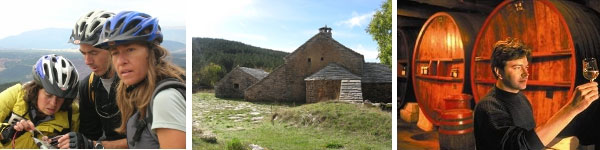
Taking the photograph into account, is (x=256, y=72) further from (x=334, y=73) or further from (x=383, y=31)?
(x=383, y=31)

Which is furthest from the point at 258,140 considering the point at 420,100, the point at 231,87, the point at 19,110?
the point at 19,110

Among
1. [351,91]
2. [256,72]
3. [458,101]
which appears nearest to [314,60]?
[351,91]

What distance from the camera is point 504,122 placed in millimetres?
4141

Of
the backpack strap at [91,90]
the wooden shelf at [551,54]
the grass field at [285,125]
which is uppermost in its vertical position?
the wooden shelf at [551,54]

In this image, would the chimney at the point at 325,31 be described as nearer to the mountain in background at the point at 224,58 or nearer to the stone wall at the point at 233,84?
the mountain in background at the point at 224,58

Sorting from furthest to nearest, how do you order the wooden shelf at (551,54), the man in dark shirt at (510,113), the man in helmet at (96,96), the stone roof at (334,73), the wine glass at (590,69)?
1. the stone roof at (334,73)
2. the man in helmet at (96,96)
3. the man in dark shirt at (510,113)
4. the wooden shelf at (551,54)
5. the wine glass at (590,69)

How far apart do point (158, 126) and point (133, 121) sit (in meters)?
0.26

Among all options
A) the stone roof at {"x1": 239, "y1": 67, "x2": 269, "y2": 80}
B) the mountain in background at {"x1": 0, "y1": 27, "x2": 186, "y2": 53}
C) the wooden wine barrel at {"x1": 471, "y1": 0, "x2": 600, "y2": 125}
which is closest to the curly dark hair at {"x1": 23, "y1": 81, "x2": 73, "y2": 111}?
the mountain in background at {"x1": 0, "y1": 27, "x2": 186, "y2": 53}

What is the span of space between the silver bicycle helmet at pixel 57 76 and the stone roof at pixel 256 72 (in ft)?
5.53

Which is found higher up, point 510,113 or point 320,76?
point 320,76

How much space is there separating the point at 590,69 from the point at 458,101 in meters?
1.07

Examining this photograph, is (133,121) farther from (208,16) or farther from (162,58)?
(208,16)

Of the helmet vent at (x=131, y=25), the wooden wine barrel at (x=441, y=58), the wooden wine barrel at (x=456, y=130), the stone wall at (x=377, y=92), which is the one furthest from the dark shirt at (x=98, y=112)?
the wooden wine barrel at (x=456, y=130)

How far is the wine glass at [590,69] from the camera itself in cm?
363
